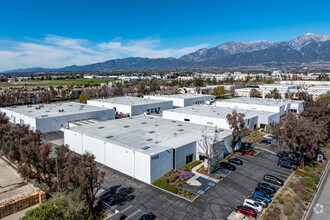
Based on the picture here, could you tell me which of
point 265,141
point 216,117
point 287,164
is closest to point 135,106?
point 216,117

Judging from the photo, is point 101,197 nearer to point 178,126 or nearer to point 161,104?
point 178,126

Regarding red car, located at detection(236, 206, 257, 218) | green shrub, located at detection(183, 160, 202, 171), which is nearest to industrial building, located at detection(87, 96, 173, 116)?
green shrub, located at detection(183, 160, 202, 171)

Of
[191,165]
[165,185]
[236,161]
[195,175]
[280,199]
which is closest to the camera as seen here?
[280,199]

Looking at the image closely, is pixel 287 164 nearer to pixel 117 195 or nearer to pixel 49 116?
pixel 117 195

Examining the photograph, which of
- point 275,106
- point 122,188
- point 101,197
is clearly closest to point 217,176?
point 122,188

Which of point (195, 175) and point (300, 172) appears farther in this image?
point (300, 172)

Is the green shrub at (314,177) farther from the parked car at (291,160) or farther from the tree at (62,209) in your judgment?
the tree at (62,209)

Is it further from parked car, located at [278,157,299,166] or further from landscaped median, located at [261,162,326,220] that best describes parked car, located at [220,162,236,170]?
parked car, located at [278,157,299,166]
